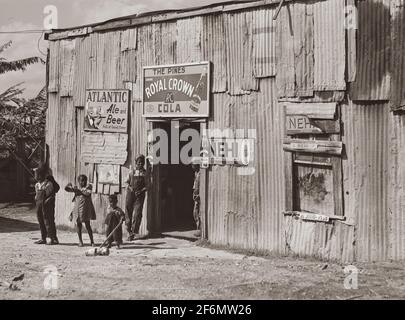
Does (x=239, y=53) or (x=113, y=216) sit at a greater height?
(x=239, y=53)

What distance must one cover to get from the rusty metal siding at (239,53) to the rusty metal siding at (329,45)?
141 centimetres

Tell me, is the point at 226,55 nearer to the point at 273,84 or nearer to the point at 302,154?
the point at 273,84

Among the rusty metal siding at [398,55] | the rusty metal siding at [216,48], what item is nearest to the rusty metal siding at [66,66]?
the rusty metal siding at [216,48]

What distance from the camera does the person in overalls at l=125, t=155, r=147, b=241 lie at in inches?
485

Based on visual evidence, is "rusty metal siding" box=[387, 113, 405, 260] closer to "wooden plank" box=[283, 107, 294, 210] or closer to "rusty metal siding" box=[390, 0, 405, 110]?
"rusty metal siding" box=[390, 0, 405, 110]

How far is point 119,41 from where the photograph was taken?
13.1m

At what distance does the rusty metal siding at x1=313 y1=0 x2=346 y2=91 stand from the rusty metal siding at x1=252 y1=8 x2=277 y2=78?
3.02ft

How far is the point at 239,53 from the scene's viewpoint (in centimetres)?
1105

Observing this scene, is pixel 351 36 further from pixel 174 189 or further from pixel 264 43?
pixel 174 189

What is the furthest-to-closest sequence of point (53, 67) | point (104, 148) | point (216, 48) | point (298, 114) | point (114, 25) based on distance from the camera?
1. point (53, 67)
2. point (104, 148)
3. point (114, 25)
4. point (216, 48)
5. point (298, 114)

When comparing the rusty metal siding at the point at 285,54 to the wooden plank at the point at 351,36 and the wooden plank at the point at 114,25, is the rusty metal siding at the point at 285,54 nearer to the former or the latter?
the wooden plank at the point at 351,36

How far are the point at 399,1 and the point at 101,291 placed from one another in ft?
21.9

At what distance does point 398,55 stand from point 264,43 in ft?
8.69

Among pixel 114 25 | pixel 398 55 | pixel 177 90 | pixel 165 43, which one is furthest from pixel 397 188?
pixel 114 25
